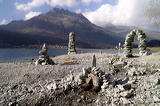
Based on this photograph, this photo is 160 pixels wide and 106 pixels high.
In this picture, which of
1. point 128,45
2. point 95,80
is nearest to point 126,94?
point 95,80

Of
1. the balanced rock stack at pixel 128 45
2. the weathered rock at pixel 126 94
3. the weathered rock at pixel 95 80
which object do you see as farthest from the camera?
the balanced rock stack at pixel 128 45

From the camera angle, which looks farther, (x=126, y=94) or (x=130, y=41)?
(x=130, y=41)

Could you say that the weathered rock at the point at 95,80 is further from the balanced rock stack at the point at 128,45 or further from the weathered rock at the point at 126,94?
the balanced rock stack at the point at 128,45

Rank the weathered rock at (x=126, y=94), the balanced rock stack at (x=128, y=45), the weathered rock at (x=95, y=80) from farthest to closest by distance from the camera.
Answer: the balanced rock stack at (x=128, y=45), the weathered rock at (x=95, y=80), the weathered rock at (x=126, y=94)

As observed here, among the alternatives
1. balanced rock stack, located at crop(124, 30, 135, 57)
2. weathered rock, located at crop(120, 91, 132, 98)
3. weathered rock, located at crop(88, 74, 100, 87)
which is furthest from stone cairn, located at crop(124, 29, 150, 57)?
weathered rock, located at crop(120, 91, 132, 98)

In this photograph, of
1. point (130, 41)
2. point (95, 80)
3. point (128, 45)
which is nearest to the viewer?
point (95, 80)

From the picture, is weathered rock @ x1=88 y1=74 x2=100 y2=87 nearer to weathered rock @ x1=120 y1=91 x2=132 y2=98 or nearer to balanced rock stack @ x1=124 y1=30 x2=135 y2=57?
weathered rock @ x1=120 y1=91 x2=132 y2=98

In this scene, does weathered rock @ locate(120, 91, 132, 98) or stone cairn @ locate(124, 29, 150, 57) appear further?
stone cairn @ locate(124, 29, 150, 57)

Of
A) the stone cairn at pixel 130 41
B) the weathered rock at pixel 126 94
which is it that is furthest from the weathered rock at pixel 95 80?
the stone cairn at pixel 130 41

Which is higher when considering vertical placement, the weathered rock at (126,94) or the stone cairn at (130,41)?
the stone cairn at (130,41)

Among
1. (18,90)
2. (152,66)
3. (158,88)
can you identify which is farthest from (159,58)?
(18,90)

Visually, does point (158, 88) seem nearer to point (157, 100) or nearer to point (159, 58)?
point (157, 100)

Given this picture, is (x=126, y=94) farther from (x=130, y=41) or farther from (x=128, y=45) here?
(x=130, y=41)

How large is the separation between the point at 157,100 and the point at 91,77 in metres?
5.33
